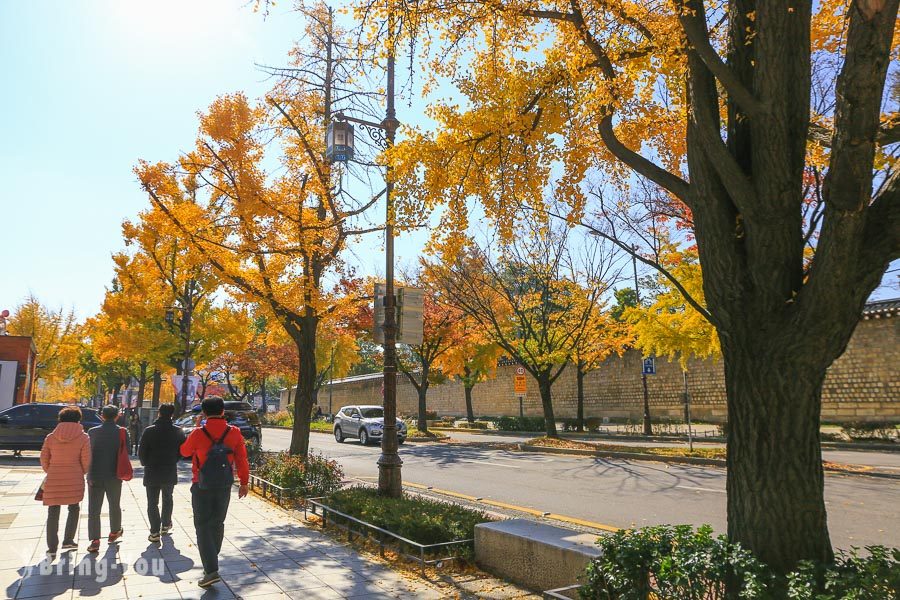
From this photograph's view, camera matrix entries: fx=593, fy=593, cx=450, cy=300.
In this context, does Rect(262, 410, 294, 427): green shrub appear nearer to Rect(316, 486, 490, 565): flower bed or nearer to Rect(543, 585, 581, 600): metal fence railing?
Rect(316, 486, 490, 565): flower bed

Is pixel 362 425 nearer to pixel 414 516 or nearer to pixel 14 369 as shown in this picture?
pixel 14 369

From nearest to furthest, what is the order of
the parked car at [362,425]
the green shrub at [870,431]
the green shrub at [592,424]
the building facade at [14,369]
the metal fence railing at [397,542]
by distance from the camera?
the metal fence railing at [397,542] → the green shrub at [870,431] → the parked car at [362,425] → the building facade at [14,369] → the green shrub at [592,424]

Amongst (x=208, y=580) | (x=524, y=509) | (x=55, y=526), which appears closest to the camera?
(x=208, y=580)

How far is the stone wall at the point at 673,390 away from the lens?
76.1 feet

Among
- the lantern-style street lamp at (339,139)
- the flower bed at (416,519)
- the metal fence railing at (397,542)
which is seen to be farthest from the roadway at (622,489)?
the lantern-style street lamp at (339,139)

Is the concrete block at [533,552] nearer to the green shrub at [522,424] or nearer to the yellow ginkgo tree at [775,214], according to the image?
the yellow ginkgo tree at [775,214]

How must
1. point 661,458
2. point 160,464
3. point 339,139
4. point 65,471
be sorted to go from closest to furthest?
1. point 65,471
2. point 160,464
3. point 339,139
4. point 661,458

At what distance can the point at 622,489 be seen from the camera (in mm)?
11977

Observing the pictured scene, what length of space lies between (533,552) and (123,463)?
5062mm

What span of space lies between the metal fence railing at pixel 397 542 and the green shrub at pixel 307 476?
1.49 m

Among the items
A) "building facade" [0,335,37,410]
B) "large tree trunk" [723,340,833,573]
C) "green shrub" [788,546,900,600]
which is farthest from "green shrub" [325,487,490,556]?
"building facade" [0,335,37,410]

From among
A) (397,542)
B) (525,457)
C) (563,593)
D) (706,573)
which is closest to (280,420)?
(525,457)

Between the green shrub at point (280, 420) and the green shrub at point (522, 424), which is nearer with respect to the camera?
the green shrub at point (522, 424)

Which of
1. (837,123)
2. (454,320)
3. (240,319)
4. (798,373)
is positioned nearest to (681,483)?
(798,373)
